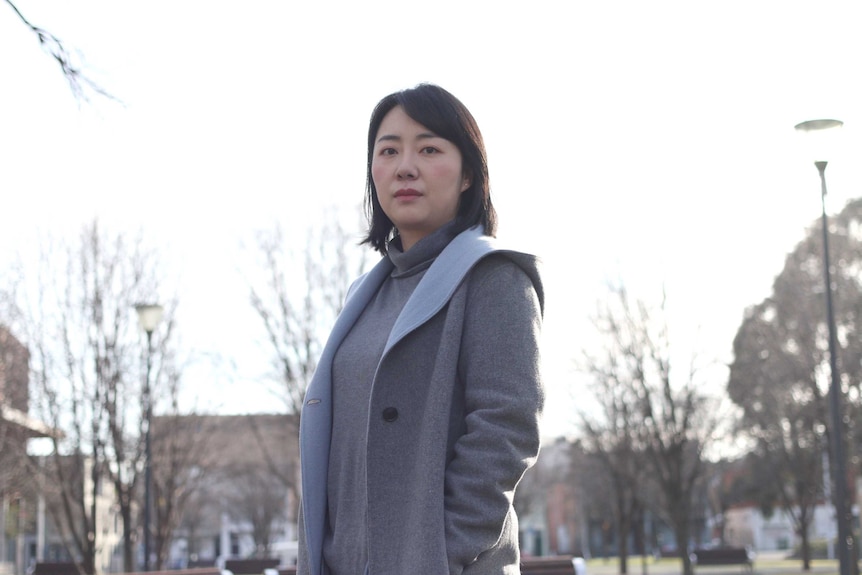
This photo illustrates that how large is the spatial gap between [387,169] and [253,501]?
64800 mm

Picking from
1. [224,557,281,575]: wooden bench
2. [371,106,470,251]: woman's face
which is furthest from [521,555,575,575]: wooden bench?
[224,557,281,575]: wooden bench

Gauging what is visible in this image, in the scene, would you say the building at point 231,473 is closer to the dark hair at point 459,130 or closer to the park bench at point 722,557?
the park bench at point 722,557

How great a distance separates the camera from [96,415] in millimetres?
24875

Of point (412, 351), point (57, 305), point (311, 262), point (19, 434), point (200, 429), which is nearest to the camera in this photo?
point (412, 351)

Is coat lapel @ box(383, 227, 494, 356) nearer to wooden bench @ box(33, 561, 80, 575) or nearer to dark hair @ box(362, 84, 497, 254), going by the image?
dark hair @ box(362, 84, 497, 254)

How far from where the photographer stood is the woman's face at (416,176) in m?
2.77

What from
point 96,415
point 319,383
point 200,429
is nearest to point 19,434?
point 96,415

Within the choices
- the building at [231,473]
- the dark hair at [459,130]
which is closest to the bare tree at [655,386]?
the building at [231,473]

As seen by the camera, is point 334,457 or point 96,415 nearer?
point 334,457

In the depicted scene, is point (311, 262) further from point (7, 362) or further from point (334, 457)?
point (334, 457)

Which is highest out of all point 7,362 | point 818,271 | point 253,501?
point 818,271

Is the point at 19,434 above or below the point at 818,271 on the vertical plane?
below

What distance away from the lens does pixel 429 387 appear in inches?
99.7

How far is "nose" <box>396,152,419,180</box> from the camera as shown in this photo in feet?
9.05
